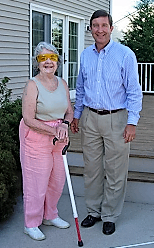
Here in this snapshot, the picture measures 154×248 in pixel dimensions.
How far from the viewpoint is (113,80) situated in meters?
3.00

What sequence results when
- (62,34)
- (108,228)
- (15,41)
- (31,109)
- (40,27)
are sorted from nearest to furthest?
1. (31,109)
2. (108,228)
3. (15,41)
4. (40,27)
5. (62,34)

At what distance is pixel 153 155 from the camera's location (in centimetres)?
405

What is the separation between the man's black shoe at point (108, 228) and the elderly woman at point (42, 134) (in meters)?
0.46

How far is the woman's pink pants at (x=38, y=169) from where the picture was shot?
3.03 meters

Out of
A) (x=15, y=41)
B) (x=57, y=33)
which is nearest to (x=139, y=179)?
(x=15, y=41)

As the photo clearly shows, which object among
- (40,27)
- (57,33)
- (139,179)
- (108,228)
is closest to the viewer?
(108,228)

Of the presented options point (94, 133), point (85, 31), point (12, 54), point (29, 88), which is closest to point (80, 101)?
point (94, 133)

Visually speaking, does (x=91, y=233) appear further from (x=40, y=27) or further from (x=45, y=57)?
(x=40, y=27)

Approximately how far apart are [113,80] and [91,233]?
1.23 metres

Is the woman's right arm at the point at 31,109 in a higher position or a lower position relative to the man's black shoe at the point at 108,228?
higher

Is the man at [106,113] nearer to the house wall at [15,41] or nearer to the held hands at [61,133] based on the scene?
the held hands at [61,133]

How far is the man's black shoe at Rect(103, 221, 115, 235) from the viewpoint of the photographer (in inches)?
126

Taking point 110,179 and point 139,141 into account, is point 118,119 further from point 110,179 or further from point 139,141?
point 139,141

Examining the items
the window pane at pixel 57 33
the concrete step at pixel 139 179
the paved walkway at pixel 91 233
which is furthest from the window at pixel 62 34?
the paved walkway at pixel 91 233
